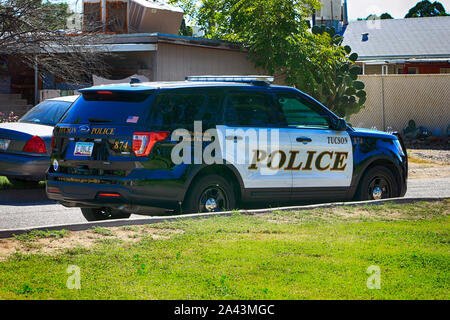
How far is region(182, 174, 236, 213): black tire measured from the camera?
8.74 m

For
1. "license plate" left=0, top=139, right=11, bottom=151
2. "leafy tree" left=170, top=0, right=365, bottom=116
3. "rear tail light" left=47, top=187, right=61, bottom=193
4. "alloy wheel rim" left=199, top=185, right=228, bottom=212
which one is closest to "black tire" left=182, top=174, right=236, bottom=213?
"alloy wheel rim" left=199, top=185, right=228, bottom=212

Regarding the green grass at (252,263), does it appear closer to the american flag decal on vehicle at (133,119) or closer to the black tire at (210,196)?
the black tire at (210,196)

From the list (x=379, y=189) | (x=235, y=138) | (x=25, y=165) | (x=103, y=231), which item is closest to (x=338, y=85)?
(x=379, y=189)

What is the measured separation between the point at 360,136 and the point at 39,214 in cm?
489

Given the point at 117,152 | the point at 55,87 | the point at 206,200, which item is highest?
the point at 55,87

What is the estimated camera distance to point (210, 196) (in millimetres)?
9008

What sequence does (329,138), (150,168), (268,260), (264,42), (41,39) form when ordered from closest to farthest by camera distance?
(268,260), (150,168), (329,138), (41,39), (264,42)

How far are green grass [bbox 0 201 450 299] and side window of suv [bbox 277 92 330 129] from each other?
1739 millimetres

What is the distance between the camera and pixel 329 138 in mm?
9992

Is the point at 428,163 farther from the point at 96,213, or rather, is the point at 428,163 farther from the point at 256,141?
the point at 96,213

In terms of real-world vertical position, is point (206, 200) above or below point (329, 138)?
below
